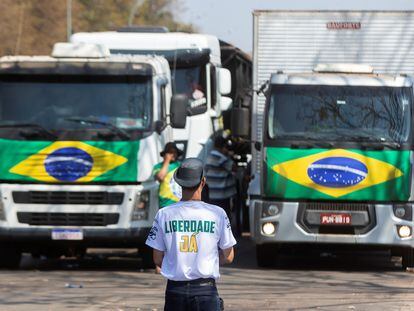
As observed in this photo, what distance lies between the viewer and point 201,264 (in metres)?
7.66

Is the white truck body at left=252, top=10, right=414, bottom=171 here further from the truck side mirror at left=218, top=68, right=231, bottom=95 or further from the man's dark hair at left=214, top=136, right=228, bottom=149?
the truck side mirror at left=218, top=68, right=231, bottom=95

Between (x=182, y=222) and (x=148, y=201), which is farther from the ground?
(x=182, y=222)

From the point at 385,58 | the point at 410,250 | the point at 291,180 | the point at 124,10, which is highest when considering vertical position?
the point at 385,58

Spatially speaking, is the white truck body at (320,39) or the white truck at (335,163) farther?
the white truck body at (320,39)

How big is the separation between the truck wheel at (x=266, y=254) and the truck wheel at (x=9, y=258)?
3.38 metres

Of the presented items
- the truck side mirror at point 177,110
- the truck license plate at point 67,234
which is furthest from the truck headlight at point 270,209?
the truck license plate at point 67,234

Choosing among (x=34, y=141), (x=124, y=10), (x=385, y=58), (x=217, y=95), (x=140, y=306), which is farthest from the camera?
(x=124, y=10)

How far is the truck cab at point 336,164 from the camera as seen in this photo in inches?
623

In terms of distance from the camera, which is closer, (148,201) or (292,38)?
(148,201)

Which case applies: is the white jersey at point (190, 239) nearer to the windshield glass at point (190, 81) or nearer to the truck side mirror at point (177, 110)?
the truck side mirror at point (177, 110)

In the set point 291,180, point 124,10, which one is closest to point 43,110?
point 291,180

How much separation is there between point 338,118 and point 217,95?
4083mm

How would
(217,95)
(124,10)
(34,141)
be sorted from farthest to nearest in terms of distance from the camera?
(124,10) → (217,95) → (34,141)

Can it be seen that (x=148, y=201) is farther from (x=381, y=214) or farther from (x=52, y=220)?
(x=381, y=214)
